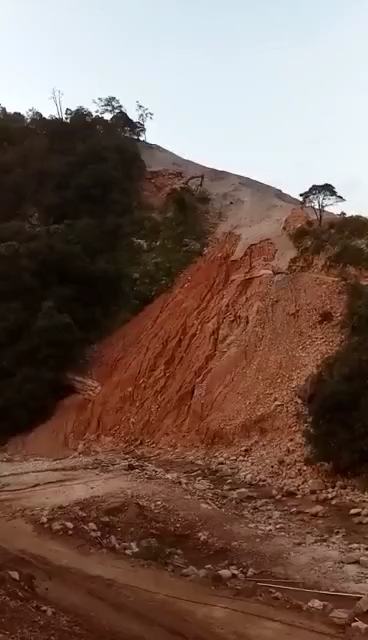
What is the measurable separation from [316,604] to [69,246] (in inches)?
514

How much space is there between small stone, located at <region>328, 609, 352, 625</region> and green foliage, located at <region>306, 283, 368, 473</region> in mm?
4086

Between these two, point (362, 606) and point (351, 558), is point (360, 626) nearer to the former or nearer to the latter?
point (362, 606)

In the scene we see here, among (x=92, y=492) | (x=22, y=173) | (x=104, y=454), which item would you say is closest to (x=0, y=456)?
(x=104, y=454)

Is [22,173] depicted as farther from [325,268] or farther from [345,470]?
[345,470]

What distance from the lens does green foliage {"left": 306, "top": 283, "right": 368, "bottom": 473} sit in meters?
11.4

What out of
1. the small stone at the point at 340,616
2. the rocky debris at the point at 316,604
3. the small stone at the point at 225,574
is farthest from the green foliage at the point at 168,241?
the small stone at the point at 340,616

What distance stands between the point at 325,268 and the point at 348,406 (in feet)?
18.3

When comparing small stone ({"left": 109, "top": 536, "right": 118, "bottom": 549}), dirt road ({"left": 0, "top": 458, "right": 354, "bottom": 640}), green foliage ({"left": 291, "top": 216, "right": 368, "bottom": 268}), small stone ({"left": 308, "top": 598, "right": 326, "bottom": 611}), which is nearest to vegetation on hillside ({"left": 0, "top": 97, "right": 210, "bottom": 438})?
green foliage ({"left": 291, "top": 216, "right": 368, "bottom": 268})

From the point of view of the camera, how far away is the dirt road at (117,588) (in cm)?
711

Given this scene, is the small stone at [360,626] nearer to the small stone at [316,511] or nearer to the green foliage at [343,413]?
the small stone at [316,511]

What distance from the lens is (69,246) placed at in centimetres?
1873

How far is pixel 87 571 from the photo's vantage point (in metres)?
8.74

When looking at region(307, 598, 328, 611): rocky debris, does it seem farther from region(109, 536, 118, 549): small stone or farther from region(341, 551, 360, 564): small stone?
region(109, 536, 118, 549): small stone

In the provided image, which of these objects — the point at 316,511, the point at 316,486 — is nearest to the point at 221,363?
the point at 316,486
